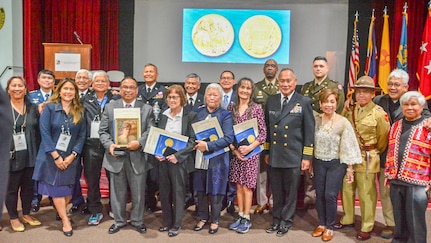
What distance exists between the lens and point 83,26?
7773mm

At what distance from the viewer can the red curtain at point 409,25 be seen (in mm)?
7184

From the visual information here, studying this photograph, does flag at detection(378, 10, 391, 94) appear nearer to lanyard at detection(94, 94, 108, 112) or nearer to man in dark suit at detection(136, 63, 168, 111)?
man in dark suit at detection(136, 63, 168, 111)

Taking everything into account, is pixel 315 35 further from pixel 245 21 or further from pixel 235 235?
pixel 235 235

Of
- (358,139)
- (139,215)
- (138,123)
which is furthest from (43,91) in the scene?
(358,139)

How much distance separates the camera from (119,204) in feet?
12.2

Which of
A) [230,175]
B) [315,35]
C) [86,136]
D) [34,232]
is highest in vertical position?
[315,35]

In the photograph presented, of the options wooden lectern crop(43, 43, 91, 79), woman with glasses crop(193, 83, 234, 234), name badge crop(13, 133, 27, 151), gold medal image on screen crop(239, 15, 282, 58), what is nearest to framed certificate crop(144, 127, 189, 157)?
woman with glasses crop(193, 83, 234, 234)

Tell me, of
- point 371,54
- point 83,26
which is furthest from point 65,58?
point 371,54

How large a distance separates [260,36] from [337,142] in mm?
4175

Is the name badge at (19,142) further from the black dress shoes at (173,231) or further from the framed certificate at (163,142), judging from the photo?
the black dress shoes at (173,231)

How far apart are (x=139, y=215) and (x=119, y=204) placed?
20 cm

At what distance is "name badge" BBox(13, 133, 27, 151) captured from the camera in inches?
143

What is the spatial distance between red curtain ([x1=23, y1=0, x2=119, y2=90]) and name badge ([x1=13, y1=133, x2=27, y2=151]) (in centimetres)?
431

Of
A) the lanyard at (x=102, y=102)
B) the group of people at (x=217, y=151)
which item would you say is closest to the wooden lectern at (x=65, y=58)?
the lanyard at (x=102, y=102)
